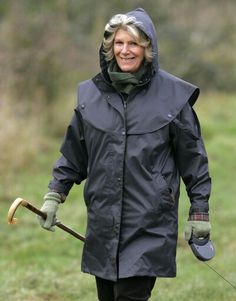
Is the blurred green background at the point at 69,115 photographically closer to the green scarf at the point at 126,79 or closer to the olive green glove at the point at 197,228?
the olive green glove at the point at 197,228

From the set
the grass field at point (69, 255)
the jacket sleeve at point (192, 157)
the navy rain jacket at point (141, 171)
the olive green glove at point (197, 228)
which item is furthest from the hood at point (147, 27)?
the grass field at point (69, 255)

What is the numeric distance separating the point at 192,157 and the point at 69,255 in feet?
14.9

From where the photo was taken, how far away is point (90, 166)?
4.43 metres

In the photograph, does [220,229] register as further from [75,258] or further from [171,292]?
[171,292]

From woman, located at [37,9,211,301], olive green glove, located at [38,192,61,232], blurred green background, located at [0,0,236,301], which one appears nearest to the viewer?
woman, located at [37,9,211,301]

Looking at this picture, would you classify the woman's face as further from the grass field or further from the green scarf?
the grass field

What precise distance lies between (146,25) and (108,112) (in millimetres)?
525

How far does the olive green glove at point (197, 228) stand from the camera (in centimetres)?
432

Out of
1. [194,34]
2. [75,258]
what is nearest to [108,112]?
[75,258]

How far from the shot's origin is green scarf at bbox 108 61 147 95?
431cm

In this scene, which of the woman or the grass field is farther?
the grass field

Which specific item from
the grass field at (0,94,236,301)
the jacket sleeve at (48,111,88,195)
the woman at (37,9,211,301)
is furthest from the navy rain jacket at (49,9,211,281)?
the grass field at (0,94,236,301)

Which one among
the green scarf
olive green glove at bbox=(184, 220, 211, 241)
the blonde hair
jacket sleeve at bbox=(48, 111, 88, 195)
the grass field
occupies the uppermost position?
the blonde hair

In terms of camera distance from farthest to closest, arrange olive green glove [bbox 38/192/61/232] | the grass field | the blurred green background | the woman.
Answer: the blurred green background, the grass field, olive green glove [bbox 38/192/61/232], the woman
